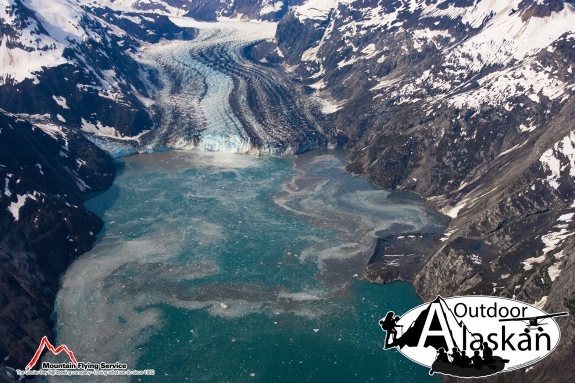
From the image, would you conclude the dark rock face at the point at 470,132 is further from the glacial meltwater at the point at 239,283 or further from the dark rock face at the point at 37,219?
the dark rock face at the point at 37,219

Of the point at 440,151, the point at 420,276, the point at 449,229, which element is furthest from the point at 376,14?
the point at 420,276

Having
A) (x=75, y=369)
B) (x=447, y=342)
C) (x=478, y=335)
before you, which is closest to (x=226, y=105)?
(x=75, y=369)

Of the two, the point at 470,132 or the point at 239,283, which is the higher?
the point at 470,132

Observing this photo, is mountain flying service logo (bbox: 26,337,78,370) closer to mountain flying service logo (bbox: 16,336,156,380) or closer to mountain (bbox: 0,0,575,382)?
mountain flying service logo (bbox: 16,336,156,380)

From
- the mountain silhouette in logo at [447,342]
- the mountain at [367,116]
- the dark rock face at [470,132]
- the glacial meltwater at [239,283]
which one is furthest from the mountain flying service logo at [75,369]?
the dark rock face at [470,132]

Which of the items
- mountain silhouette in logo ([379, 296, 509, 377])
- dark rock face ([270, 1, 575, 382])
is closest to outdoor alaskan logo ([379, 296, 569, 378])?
mountain silhouette in logo ([379, 296, 509, 377])

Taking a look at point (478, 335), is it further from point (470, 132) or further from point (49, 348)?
point (470, 132)
